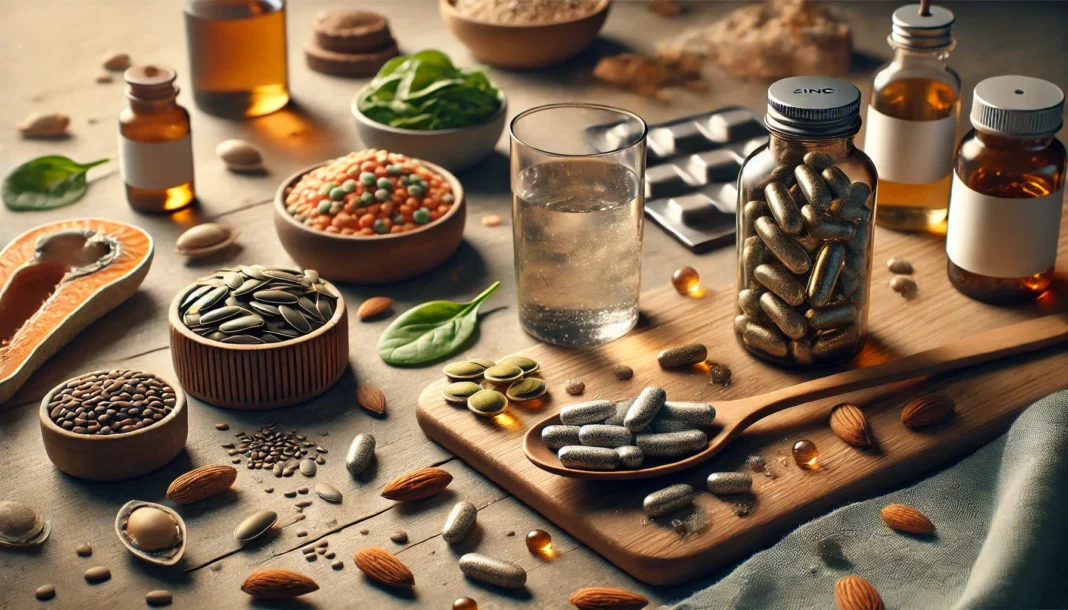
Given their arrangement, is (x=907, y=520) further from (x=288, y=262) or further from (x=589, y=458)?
(x=288, y=262)

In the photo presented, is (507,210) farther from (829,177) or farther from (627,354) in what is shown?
(829,177)

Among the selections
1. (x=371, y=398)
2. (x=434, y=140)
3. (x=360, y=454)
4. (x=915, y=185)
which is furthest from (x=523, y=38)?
(x=360, y=454)

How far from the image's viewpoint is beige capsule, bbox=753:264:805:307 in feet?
3.89

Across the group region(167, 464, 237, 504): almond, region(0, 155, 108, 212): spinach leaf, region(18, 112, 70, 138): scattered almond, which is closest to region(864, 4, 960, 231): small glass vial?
region(167, 464, 237, 504): almond

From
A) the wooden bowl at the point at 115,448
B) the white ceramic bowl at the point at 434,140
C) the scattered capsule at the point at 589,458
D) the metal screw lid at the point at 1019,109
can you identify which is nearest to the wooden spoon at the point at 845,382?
the scattered capsule at the point at 589,458

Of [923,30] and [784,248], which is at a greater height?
[923,30]

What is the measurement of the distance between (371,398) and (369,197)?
0.97 feet

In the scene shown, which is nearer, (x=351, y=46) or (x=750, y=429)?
(x=750, y=429)

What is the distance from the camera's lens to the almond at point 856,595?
962 mm

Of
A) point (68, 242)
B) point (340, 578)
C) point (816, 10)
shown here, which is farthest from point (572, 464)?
point (816, 10)

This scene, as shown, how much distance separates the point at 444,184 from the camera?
1513mm

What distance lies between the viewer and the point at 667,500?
3.45 feet

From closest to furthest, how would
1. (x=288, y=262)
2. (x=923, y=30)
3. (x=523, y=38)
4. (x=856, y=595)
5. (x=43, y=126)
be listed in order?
(x=856, y=595) < (x=923, y=30) < (x=288, y=262) < (x=43, y=126) < (x=523, y=38)

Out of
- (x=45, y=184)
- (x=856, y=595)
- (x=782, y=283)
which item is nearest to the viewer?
(x=856, y=595)
